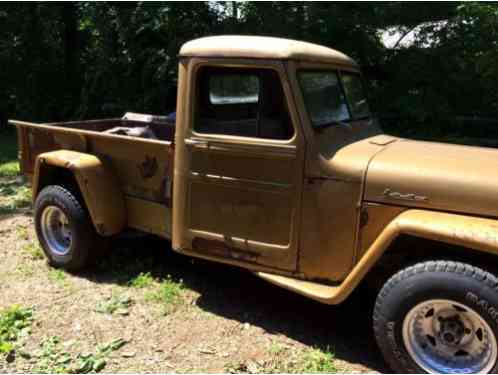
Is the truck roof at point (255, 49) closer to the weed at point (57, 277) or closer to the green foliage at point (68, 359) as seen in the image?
the green foliage at point (68, 359)

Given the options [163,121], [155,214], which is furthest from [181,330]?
[163,121]

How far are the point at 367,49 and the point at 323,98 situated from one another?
240 inches

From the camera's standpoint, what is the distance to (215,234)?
3607mm

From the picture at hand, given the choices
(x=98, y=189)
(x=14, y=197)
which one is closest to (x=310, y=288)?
(x=98, y=189)

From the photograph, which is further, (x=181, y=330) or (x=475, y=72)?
(x=475, y=72)

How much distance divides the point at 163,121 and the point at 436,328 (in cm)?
338

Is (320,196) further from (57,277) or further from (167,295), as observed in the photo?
(57,277)

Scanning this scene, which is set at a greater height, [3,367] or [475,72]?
[475,72]

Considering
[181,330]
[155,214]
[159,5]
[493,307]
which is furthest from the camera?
[159,5]

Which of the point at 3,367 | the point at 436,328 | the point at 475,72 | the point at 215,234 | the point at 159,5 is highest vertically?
the point at 159,5

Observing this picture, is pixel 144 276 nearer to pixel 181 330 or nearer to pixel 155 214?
pixel 155 214

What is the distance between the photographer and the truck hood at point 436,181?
2.85m

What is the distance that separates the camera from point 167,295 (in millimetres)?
4012

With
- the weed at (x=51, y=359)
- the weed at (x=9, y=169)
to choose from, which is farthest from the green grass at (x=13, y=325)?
the weed at (x=9, y=169)
